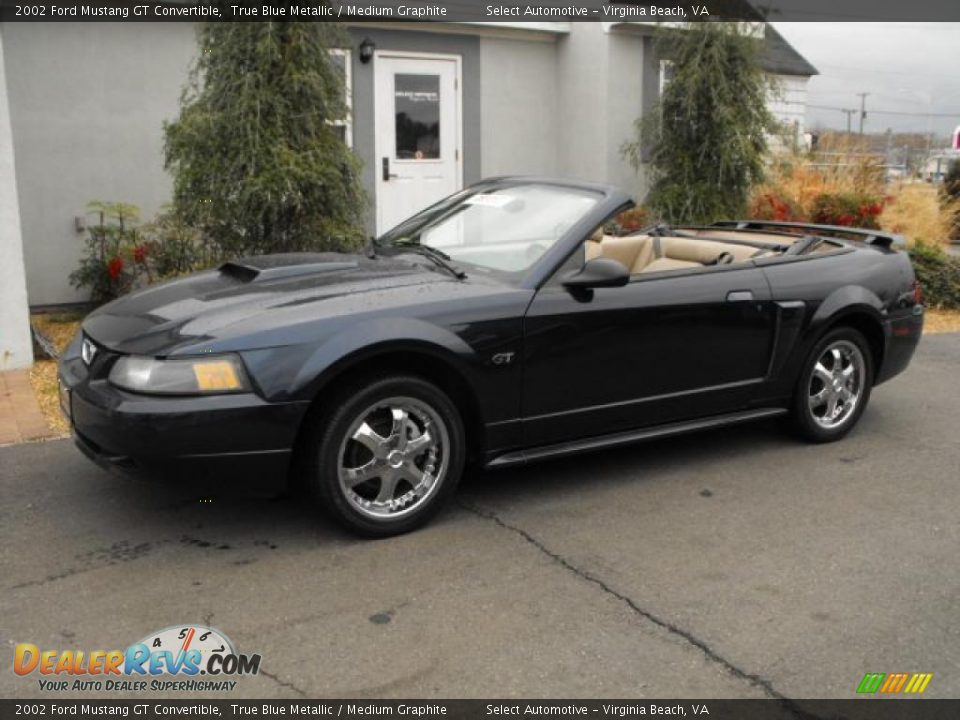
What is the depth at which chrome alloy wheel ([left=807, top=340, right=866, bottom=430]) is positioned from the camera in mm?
5543

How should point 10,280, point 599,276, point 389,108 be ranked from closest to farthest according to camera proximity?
point 599,276 < point 10,280 < point 389,108

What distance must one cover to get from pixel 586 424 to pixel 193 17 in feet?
22.1

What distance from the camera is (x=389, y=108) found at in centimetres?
1120

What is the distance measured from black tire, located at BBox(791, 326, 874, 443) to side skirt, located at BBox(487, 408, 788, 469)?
148 mm

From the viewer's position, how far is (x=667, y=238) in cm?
589

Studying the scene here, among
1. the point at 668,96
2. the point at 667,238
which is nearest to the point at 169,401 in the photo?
the point at 667,238

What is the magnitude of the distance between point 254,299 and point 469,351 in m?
0.96

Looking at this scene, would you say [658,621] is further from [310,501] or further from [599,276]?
[310,501]

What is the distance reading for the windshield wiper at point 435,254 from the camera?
4.63 metres

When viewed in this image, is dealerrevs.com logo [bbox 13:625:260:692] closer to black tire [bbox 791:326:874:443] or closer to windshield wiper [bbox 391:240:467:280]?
windshield wiper [bbox 391:240:467:280]

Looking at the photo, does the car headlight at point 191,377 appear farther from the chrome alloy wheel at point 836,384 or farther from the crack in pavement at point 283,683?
the chrome alloy wheel at point 836,384

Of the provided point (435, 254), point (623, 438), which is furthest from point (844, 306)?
point (435, 254)

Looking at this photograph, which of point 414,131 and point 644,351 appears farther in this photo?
point 414,131

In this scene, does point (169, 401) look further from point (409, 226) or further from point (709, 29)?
point (709, 29)
